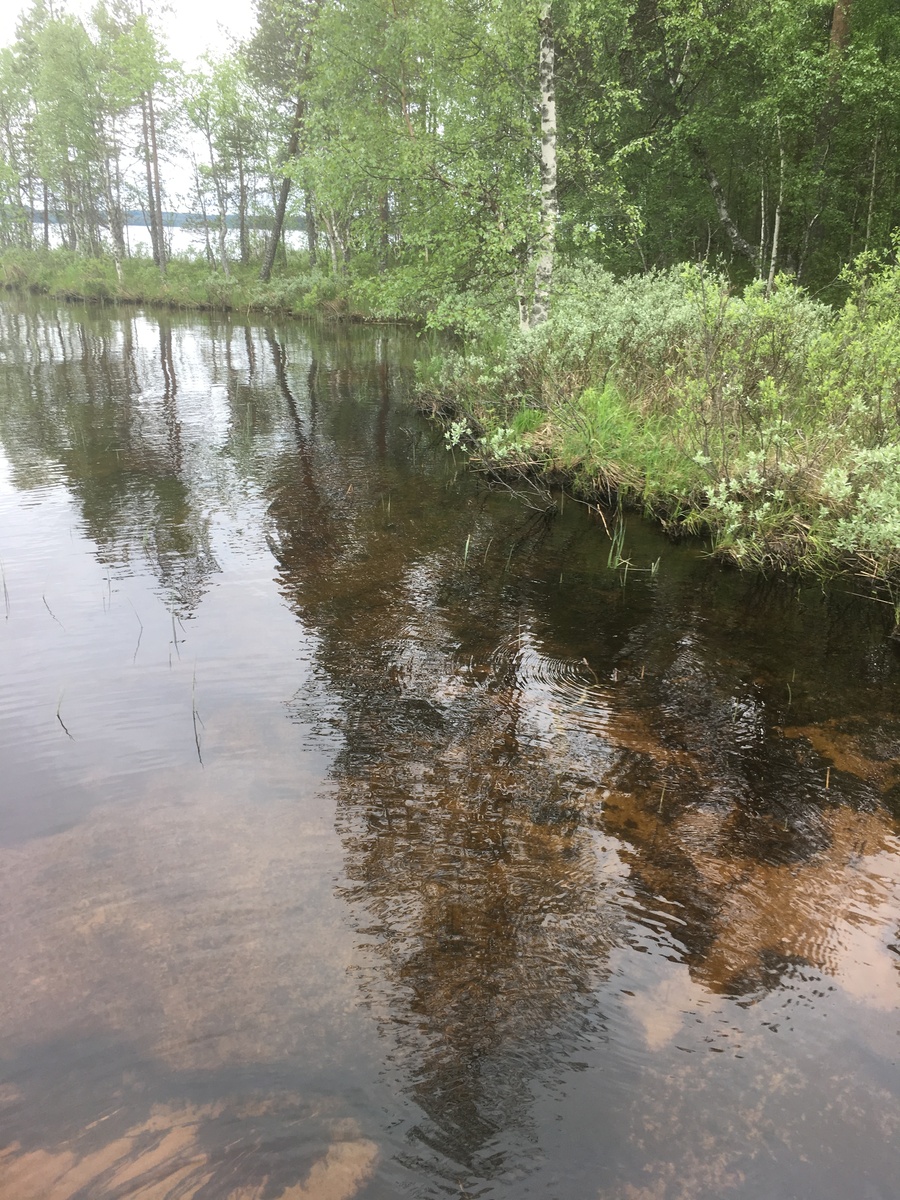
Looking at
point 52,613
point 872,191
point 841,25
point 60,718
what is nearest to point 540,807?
point 60,718

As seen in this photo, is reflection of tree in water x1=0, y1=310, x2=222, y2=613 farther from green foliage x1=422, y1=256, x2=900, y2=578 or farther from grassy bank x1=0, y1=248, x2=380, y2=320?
grassy bank x1=0, y1=248, x2=380, y2=320

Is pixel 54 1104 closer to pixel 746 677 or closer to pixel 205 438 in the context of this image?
pixel 746 677

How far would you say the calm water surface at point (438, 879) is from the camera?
2652mm

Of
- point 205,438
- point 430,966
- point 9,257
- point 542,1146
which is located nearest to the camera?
point 542,1146

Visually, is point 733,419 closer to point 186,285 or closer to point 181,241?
point 186,285

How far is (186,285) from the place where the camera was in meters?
39.8

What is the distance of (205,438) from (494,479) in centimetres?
566

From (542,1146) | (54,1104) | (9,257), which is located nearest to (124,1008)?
(54,1104)

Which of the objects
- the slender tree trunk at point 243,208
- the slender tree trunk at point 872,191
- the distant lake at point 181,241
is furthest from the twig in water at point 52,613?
the distant lake at point 181,241

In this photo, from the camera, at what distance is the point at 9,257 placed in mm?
51062

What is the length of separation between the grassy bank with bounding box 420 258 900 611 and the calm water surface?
97 centimetres

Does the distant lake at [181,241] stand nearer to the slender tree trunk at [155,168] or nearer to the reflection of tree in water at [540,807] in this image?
the slender tree trunk at [155,168]

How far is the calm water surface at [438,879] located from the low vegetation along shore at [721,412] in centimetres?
97

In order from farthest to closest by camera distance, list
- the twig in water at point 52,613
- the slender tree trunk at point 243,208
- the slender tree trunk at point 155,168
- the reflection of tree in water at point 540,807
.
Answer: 1. the slender tree trunk at point 243,208
2. the slender tree trunk at point 155,168
3. the twig in water at point 52,613
4. the reflection of tree in water at point 540,807
